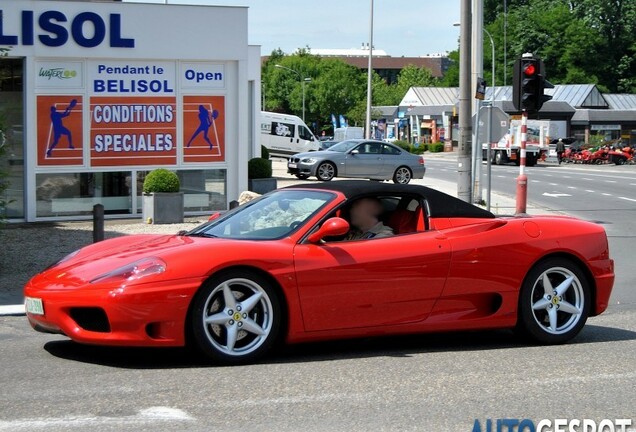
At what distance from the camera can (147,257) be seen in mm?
6816

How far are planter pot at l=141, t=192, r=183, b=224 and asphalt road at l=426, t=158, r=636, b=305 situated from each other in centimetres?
793

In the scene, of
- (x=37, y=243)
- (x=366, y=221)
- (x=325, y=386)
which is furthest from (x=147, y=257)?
(x=37, y=243)

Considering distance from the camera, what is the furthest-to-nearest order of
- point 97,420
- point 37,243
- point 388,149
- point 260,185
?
1. point 388,149
2. point 260,185
3. point 37,243
4. point 97,420

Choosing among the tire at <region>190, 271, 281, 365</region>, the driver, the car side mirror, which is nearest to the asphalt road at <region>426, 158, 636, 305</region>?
the driver

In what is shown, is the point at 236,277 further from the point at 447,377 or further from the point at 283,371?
the point at 447,377

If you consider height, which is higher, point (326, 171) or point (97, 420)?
point (326, 171)

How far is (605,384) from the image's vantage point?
650 centimetres

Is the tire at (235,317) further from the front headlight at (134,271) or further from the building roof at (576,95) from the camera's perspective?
the building roof at (576,95)

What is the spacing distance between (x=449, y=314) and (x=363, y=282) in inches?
30.8

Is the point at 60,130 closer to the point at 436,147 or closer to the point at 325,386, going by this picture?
the point at 325,386

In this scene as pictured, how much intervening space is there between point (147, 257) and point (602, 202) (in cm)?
2424

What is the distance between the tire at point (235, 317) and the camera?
670cm

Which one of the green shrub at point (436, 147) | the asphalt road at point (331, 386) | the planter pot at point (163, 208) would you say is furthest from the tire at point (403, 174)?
the green shrub at point (436, 147)

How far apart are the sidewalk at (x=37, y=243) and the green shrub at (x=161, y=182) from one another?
693 mm
